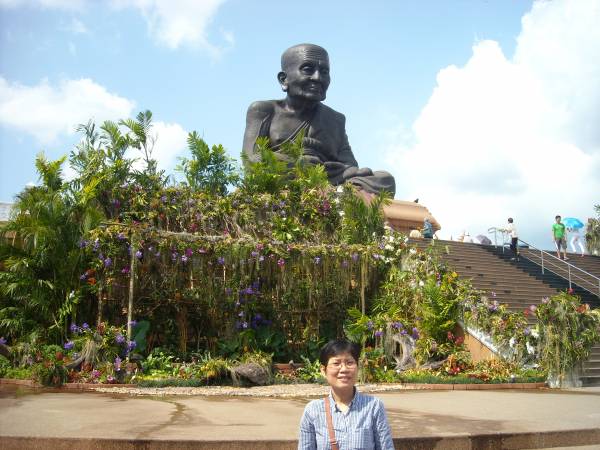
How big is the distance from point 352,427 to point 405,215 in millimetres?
15515

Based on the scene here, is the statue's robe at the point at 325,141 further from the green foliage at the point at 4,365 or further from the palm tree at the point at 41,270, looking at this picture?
the green foliage at the point at 4,365

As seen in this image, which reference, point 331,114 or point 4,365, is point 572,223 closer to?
point 331,114

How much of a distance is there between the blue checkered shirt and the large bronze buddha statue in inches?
588

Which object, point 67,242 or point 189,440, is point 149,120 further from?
point 189,440

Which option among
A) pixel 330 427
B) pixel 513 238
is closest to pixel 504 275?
pixel 513 238

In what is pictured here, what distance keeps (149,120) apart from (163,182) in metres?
1.55

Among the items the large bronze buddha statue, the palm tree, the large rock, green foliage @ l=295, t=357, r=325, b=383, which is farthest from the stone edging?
the large bronze buddha statue

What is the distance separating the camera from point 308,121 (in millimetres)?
18609

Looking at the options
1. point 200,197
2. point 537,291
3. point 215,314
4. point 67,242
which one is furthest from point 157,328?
point 537,291

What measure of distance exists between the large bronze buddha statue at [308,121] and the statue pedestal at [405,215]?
0.54 meters

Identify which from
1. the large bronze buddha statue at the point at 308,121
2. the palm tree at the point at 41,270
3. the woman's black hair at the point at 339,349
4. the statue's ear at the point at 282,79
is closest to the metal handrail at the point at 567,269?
the large bronze buddha statue at the point at 308,121

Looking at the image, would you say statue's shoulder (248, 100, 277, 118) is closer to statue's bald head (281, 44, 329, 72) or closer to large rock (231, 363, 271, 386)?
statue's bald head (281, 44, 329, 72)

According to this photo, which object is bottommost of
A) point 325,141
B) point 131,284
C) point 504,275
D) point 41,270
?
point 131,284

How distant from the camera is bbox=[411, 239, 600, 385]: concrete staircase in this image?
12.0 meters
